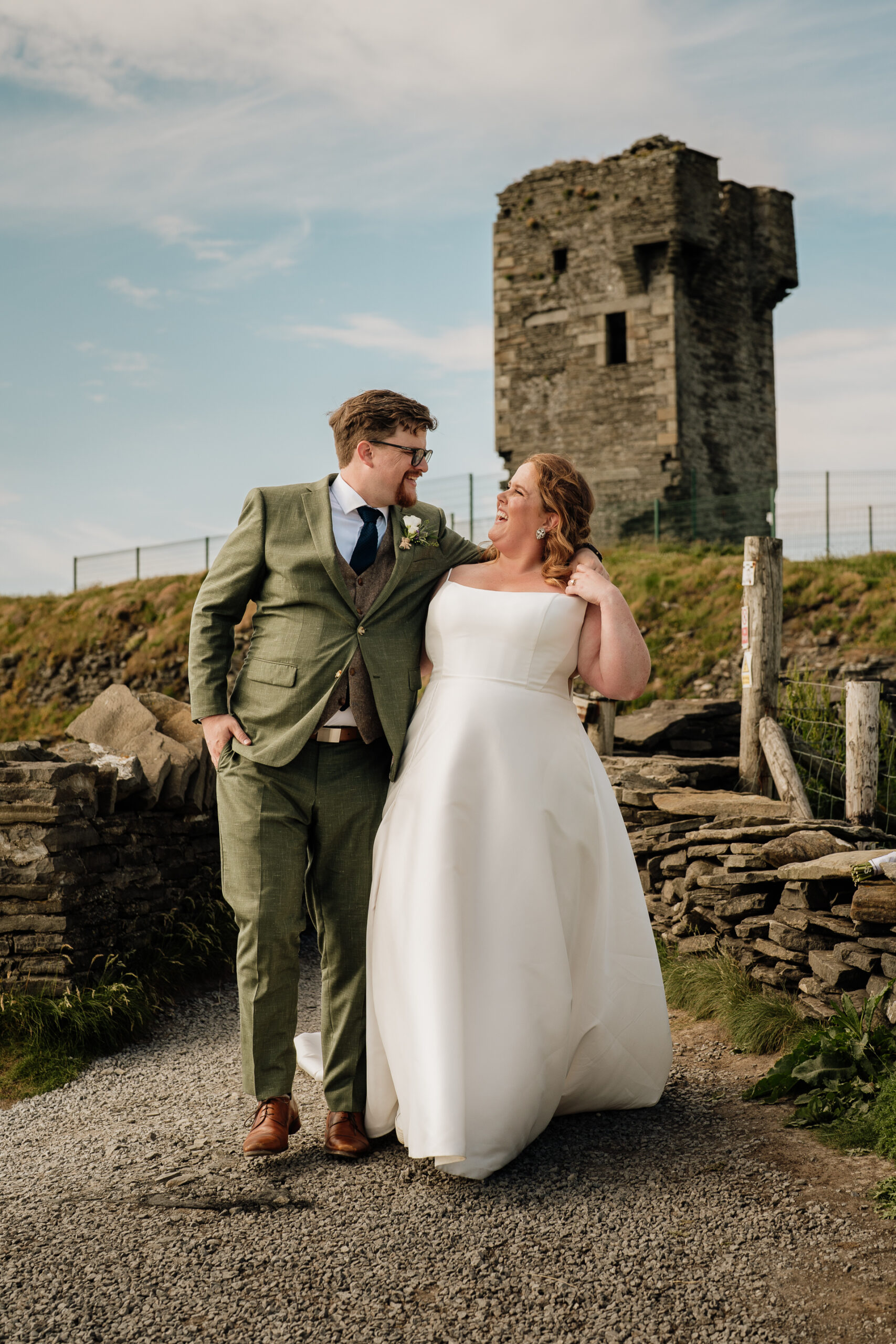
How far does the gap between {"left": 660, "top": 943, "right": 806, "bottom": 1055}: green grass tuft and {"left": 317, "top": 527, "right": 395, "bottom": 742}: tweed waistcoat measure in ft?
6.98

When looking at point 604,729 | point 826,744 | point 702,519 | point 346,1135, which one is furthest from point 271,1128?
point 702,519

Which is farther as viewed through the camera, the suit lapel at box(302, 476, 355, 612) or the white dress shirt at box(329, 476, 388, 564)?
the white dress shirt at box(329, 476, 388, 564)

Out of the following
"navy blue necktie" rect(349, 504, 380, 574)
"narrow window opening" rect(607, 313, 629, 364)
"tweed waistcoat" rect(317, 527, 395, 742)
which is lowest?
"tweed waistcoat" rect(317, 527, 395, 742)

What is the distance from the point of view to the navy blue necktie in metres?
3.66

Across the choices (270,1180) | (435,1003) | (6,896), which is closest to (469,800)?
(435,1003)

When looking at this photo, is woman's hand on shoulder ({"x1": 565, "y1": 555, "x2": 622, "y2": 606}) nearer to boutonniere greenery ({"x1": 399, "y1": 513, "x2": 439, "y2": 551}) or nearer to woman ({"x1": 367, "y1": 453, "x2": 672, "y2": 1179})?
woman ({"x1": 367, "y1": 453, "x2": 672, "y2": 1179})

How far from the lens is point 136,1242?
293 centimetres

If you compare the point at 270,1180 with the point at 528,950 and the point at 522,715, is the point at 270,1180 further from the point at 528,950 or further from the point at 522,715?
the point at 522,715

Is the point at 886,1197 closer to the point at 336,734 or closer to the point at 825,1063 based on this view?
the point at 825,1063

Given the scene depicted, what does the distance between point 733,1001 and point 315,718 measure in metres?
2.55

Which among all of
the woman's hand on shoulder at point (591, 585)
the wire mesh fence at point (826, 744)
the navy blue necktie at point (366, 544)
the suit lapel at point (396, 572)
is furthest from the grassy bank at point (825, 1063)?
the wire mesh fence at point (826, 744)

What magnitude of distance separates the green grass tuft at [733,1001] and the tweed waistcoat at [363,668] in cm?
213

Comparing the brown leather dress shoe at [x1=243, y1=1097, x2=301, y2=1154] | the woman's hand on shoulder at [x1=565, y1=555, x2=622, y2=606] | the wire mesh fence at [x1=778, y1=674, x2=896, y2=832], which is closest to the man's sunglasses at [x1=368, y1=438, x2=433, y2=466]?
the woman's hand on shoulder at [x1=565, y1=555, x2=622, y2=606]

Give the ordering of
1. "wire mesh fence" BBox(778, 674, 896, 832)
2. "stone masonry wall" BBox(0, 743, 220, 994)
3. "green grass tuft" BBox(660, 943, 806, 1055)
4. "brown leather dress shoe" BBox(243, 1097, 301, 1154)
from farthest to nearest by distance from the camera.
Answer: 1. "wire mesh fence" BBox(778, 674, 896, 832)
2. "stone masonry wall" BBox(0, 743, 220, 994)
3. "green grass tuft" BBox(660, 943, 806, 1055)
4. "brown leather dress shoe" BBox(243, 1097, 301, 1154)
